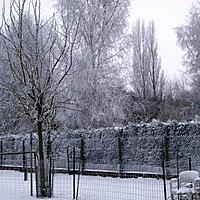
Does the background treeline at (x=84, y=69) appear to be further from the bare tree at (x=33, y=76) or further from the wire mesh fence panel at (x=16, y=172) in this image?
the wire mesh fence panel at (x=16, y=172)

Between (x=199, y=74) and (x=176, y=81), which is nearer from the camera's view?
(x=199, y=74)

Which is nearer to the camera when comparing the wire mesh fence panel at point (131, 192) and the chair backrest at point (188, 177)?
the chair backrest at point (188, 177)

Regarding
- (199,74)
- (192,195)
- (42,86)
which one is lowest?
(192,195)

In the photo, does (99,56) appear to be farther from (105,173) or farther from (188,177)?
(188,177)

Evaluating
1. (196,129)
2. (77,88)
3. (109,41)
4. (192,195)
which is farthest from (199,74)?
(192,195)

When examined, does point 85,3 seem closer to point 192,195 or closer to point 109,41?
point 109,41

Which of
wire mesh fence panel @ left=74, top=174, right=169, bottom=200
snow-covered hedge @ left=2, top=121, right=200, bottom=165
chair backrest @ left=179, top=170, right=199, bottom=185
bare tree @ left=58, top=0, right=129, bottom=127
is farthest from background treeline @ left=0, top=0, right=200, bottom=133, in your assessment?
chair backrest @ left=179, top=170, right=199, bottom=185

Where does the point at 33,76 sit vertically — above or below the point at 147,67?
below

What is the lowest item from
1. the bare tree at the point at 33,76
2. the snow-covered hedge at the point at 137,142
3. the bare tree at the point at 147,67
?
the snow-covered hedge at the point at 137,142

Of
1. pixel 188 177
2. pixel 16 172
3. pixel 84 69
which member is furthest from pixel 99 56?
pixel 188 177

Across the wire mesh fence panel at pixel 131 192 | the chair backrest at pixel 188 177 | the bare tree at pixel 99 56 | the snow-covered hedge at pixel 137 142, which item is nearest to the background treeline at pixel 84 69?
the bare tree at pixel 99 56

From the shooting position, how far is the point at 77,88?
1983 cm

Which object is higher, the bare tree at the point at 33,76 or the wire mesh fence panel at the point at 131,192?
the bare tree at the point at 33,76

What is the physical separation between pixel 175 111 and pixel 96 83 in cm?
1016
